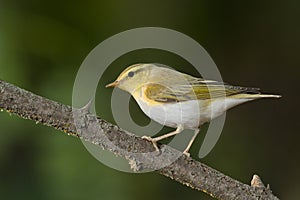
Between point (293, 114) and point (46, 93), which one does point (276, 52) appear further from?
point (46, 93)

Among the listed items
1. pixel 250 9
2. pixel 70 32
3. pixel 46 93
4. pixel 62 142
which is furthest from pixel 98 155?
pixel 250 9

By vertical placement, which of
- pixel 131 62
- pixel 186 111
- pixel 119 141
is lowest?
pixel 119 141

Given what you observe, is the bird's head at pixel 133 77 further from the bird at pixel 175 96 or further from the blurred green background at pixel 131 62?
the blurred green background at pixel 131 62

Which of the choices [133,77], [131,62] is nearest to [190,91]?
[133,77]

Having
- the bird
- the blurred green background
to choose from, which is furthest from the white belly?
the blurred green background

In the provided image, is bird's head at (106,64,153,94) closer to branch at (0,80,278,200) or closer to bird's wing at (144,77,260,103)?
bird's wing at (144,77,260,103)

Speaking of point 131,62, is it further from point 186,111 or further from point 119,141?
point 119,141
